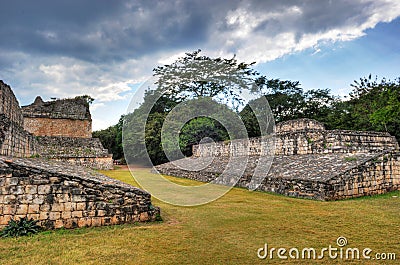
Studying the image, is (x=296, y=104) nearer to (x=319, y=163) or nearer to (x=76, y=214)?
(x=319, y=163)

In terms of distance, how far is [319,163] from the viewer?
11.0 metres

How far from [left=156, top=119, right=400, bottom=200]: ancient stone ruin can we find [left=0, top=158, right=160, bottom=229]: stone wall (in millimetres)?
6123

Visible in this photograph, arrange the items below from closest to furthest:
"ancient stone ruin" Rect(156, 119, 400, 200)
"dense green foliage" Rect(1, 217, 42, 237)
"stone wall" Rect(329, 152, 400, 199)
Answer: "dense green foliage" Rect(1, 217, 42, 237), "stone wall" Rect(329, 152, 400, 199), "ancient stone ruin" Rect(156, 119, 400, 200)

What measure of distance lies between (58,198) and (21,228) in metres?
0.77

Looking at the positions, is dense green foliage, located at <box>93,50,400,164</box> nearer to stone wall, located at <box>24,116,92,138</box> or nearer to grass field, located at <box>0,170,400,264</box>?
stone wall, located at <box>24,116,92,138</box>

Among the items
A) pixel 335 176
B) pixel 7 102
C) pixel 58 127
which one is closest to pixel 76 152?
pixel 58 127

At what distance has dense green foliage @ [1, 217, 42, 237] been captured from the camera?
202 inches

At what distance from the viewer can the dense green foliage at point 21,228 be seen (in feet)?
16.9

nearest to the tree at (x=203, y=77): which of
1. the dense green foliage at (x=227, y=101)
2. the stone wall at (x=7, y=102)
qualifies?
the dense green foliage at (x=227, y=101)

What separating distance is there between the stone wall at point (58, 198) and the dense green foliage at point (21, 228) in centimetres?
9

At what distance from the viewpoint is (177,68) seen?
27.2m

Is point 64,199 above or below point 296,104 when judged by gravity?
below

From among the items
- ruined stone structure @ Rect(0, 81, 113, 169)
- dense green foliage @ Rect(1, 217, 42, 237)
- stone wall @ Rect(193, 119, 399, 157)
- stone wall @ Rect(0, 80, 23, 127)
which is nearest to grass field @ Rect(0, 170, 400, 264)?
dense green foliage @ Rect(1, 217, 42, 237)

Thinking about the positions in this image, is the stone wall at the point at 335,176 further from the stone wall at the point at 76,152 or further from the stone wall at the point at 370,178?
the stone wall at the point at 76,152
